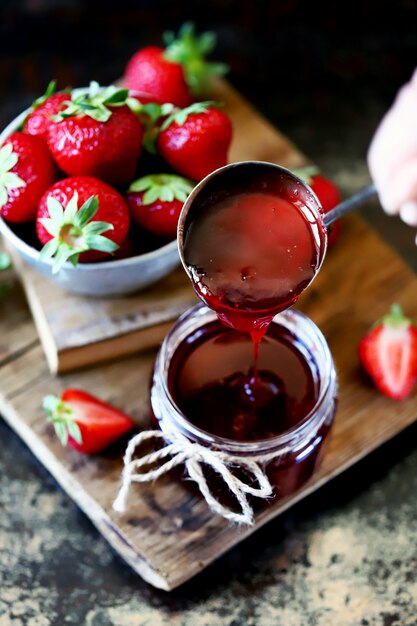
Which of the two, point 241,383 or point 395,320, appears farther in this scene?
point 395,320

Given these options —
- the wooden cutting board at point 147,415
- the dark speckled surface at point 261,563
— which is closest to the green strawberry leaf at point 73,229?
the wooden cutting board at point 147,415

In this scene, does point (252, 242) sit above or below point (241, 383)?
above

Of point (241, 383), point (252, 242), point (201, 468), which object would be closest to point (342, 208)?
point (252, 242)

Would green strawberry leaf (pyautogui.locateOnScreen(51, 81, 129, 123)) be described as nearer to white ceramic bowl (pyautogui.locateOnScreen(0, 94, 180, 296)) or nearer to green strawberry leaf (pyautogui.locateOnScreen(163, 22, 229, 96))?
white ceramic bowl (pyautogui.locateOnScreen(0, 94, 180, 296))

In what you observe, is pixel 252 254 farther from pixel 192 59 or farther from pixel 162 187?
pixel 192 59

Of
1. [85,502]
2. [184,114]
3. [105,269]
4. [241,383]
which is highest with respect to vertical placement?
[184,114]

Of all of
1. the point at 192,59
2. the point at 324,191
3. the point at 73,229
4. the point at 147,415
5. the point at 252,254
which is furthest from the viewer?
the point at 192,59

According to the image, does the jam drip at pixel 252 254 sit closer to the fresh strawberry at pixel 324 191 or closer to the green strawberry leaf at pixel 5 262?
the fresh strawberry at pixel 324 191
